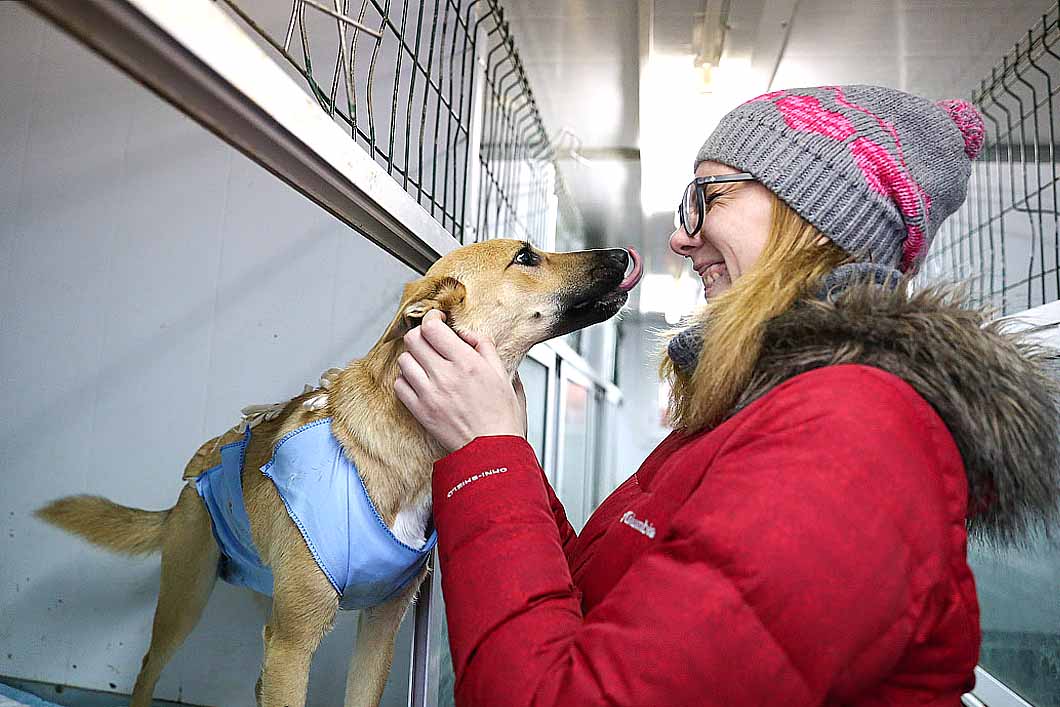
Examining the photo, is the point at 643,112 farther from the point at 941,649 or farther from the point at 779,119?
the point at 941,649

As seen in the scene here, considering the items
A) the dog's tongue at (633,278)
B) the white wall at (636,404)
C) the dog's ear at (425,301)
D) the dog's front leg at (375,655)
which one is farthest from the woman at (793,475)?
the white wall at (636,404)

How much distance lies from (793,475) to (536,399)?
210cm

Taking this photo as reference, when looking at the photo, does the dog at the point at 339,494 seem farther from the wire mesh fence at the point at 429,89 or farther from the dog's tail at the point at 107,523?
the wire mesh fence at the point at 429,89

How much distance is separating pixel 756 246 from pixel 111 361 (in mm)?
1373

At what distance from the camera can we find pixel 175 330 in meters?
1.48

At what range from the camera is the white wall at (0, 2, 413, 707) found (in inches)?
57.4

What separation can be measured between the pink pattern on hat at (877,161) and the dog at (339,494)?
0.50 metres

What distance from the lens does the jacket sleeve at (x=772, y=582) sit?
444 mm

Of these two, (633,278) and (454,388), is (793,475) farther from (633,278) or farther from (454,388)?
(633,278)

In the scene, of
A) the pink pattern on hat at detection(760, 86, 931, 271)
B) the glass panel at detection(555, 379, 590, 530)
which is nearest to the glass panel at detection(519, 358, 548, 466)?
the glass panel at detection(555, 379, 590, 530)

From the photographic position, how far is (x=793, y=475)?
47cm

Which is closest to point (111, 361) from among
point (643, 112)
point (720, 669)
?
point (720, 669)

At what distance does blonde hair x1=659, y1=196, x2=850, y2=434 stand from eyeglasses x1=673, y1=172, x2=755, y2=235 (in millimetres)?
67

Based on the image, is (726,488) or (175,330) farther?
(175,330)
